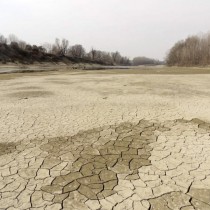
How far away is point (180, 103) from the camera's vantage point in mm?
7492

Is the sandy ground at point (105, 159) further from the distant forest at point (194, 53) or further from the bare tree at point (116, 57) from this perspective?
the bare tree at point (116, 57)

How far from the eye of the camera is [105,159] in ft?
11.9

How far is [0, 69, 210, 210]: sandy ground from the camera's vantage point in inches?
105

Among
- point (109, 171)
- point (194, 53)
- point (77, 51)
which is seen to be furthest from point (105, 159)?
point (77, 51)

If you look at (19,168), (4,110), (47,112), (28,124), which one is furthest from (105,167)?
(4,110)

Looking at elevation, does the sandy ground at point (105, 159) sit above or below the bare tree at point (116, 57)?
below

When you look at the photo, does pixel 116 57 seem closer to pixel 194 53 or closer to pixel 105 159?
pixel 194 53

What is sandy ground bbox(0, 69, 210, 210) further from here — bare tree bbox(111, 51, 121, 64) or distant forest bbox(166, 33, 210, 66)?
bare tree bbox(111, 51, 121, 64)

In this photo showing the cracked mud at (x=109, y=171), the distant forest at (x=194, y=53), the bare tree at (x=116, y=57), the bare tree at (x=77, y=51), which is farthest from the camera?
the bare tree at (x=116, y=57)

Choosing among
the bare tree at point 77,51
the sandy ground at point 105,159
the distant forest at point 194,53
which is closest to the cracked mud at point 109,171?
the sandy ground at point 105,159

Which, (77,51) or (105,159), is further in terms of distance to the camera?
(77,51)

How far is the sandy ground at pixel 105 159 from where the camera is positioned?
2.66 meters

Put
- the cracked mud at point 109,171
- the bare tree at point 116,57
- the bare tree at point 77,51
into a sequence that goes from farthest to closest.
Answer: the bare tree at point 116,57, the bare tree at point 77,51, the cracked mud at point 109,171

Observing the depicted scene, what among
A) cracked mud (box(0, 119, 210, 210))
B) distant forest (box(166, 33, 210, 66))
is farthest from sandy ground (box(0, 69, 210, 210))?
distant forest (box(166, 33, 210, 66))
